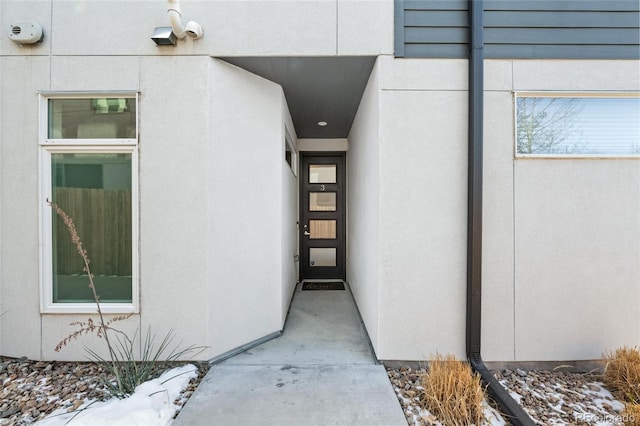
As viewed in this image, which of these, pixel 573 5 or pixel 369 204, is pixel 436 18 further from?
pixel 369 204

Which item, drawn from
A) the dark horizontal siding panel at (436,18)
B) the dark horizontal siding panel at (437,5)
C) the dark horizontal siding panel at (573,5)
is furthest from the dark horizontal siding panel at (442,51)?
the dark horizontal siding panel at (573,5)

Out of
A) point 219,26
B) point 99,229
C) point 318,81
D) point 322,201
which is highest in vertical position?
point 219,26

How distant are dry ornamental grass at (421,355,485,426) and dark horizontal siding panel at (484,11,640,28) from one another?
124 inches

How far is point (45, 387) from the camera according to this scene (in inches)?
88.7

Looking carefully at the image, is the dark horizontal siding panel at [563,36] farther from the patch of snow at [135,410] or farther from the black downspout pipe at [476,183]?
the patch of snow at [135,410]

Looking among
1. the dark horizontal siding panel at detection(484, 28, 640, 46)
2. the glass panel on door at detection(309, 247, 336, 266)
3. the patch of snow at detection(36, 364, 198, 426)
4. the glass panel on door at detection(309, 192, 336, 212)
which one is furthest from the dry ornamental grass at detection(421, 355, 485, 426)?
the glass panel on door at detection(309, 192, 336, 212)

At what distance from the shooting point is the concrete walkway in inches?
74.5

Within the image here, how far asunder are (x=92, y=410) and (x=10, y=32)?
11.4ft

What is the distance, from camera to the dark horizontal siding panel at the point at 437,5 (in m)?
2.49

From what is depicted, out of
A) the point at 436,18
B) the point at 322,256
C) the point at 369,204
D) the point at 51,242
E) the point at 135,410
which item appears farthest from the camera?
the point at 322,256

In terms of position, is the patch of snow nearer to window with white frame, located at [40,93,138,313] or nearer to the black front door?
window with white frame, located at [40,93,138,313]

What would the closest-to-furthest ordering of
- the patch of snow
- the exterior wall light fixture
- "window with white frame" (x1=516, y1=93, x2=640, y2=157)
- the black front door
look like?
the patch of snow, the exterior wall light fixture, "window with white frame" (x1=516, y1=93, x2=640, y2=157), the black front door

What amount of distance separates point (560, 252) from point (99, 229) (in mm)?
4564

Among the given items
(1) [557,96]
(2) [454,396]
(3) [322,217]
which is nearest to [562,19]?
(1) [557,96]
